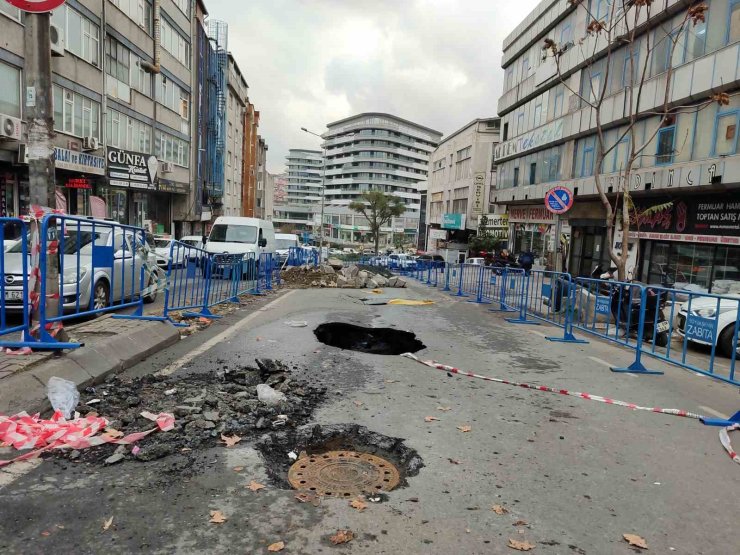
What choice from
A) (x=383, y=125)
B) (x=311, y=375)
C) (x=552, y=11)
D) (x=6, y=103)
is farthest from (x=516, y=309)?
(x=383, y=125)

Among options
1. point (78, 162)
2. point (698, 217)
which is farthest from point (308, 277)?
point (698, 217)

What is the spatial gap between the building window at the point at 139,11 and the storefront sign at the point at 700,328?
28923mm

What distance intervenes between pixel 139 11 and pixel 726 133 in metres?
29.0

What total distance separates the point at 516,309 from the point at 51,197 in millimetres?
10508

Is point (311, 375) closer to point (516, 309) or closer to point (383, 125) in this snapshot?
point (516, 309)

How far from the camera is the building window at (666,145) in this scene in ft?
74.2

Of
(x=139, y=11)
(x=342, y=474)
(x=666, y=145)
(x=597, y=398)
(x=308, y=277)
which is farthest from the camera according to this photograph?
(x=139, y=11)

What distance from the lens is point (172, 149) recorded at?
120 ft

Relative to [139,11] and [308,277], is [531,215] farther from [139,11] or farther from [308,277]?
[139,11]

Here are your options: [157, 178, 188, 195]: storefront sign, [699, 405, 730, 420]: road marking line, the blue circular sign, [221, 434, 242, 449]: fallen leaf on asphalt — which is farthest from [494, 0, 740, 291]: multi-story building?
[157, 178, 188, 195]: storefront sign

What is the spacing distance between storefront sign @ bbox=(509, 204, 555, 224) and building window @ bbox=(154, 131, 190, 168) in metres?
25.0

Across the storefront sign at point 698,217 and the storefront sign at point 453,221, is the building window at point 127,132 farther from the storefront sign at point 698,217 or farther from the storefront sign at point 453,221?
the storefront sign at point 453,221

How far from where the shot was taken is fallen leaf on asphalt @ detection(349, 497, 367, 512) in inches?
129

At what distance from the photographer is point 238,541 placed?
2.86 meters
